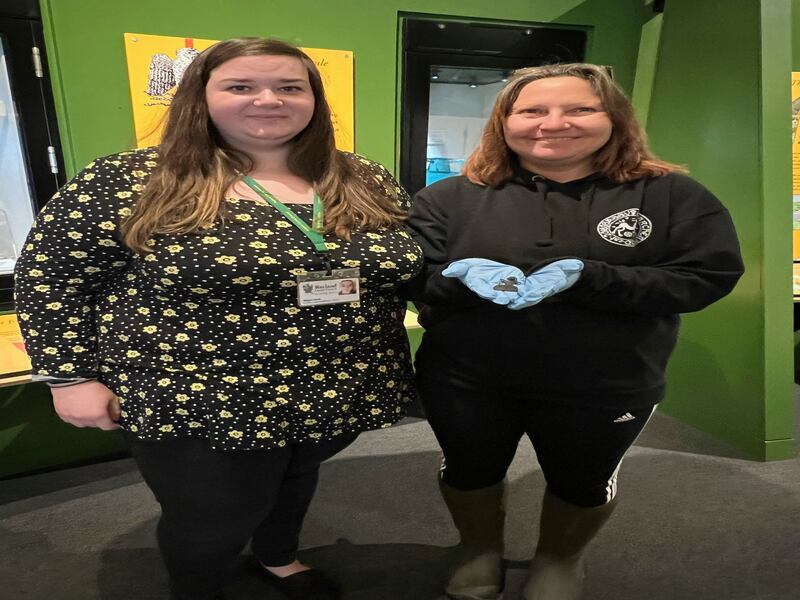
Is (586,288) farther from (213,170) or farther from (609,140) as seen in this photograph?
(213,170)

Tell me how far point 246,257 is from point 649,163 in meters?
0.92

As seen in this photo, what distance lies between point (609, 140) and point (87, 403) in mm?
1271

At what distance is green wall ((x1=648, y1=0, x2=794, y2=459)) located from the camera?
7.27ft

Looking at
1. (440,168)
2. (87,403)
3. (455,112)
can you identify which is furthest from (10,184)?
(455,112)

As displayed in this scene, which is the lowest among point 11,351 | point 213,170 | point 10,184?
point 11,351

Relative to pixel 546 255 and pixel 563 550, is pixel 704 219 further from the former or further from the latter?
pixel 563 550

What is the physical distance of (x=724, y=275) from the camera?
1188 mm

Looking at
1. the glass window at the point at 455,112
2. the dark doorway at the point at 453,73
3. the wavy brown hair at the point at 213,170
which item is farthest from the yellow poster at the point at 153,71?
the wavy brown hair at the point at 213,170

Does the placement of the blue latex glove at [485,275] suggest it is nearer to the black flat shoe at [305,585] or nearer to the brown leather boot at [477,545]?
the brown leather boot at [477,545]

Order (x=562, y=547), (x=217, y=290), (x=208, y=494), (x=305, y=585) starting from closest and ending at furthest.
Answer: (x=217, y=290)
(x=208, y=494)
(x=562, y=547)
(x=305, y=585)

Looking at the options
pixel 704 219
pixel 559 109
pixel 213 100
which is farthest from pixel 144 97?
pixel 704 219

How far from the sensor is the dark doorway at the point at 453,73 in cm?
262

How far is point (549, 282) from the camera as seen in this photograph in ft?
3.63

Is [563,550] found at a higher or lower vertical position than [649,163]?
lower
